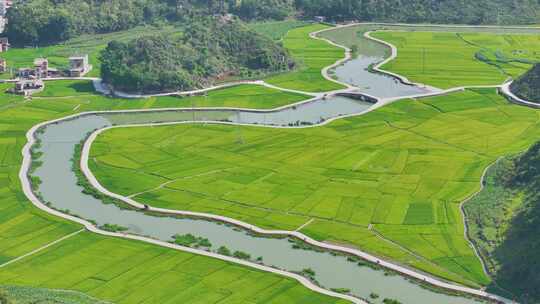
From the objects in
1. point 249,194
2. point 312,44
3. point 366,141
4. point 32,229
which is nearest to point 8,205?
point 32,229

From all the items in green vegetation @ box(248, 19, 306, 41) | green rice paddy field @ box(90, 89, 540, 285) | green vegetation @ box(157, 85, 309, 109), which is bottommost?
green rice paddy field @ box(90, 89, 540, 285)

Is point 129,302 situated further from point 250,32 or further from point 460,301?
point 250,32

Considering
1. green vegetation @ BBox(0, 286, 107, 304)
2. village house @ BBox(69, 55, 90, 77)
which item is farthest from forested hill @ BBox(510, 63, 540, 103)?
green vegetation @ BBox(0, 286, 107, 304)

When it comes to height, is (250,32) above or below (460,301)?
above

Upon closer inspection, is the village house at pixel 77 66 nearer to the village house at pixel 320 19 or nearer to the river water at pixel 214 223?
the river water at pixel 214 223

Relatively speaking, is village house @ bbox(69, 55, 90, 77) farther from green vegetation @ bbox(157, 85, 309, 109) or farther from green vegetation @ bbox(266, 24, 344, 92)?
green vegetation @ bbox(266, 24, 344, 92)

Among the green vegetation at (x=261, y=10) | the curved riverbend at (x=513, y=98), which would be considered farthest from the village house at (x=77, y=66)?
the curved riverbend at (x=513, y=98)
